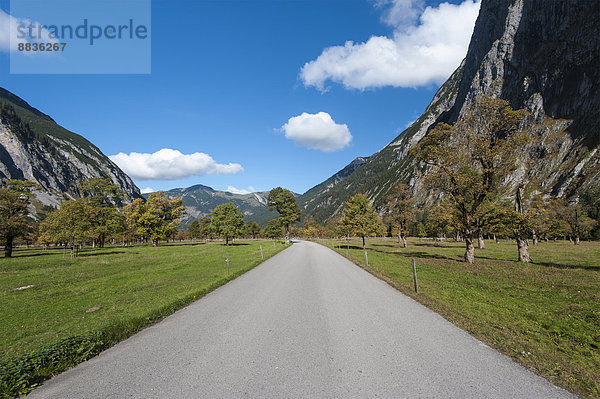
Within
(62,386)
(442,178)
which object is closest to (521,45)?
(442,178)

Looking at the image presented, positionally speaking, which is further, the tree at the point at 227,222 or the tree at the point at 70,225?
the tree at the point at 227,222

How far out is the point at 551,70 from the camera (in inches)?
4126

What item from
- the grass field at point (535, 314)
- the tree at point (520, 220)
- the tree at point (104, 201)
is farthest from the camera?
the tree at point (104, 201)

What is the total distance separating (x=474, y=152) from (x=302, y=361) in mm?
23742

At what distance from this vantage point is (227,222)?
55.5 metres

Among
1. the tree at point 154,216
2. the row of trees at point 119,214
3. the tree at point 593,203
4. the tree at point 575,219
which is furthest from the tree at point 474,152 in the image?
the tree at point 593,203

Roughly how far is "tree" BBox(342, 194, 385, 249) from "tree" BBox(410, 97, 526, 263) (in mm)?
16307

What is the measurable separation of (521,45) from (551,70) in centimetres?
2145

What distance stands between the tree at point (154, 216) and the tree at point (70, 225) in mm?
15821

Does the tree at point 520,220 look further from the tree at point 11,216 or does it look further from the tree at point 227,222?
the tree at point 11,216

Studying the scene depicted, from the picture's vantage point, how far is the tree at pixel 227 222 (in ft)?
177

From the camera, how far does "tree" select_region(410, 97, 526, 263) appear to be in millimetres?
20625

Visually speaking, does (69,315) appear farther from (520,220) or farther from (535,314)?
(520,220)

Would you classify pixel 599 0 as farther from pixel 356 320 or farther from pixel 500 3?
pixel 356 320
